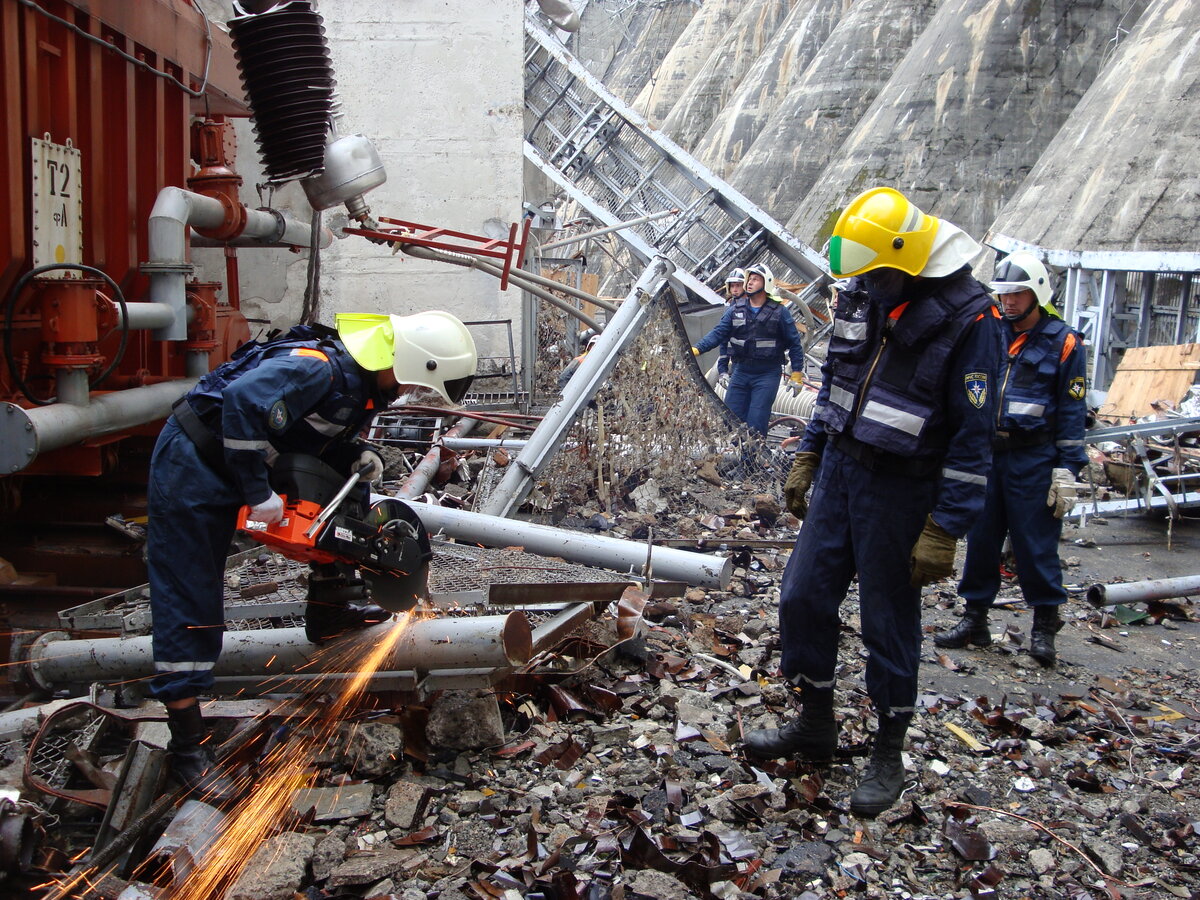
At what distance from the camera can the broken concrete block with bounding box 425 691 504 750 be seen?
3.71 meters

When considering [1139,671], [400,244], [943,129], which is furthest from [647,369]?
[943,129]

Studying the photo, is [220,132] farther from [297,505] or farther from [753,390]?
[753,390]

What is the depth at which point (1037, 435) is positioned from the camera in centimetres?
498

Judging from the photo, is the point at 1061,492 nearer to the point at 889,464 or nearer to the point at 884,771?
the point at 889,464

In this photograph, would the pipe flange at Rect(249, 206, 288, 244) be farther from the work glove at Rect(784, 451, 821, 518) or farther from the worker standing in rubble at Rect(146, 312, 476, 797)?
the work glove at Rect(784, 451, 821, 518)

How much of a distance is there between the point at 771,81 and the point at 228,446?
36607 millimetres

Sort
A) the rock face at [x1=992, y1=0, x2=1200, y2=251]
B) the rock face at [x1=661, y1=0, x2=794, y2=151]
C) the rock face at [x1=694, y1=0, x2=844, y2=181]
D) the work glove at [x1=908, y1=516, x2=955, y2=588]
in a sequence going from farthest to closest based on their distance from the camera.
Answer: the rock face at [x1=661, y1=0, x2=794, y2=151] < the rock face at [x1=694, y1=0, x2=844, y2=181] < the rock face at [x1=992, y1=0, x2=1200, y2=251] < the work glove at [x1=908, y1=516, x2=955, y2=588]

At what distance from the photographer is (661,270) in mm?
6957

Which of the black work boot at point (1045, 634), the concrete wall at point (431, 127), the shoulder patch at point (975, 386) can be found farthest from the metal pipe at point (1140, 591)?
the concrete wall at point (431, 127)

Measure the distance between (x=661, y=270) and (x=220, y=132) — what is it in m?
3.01

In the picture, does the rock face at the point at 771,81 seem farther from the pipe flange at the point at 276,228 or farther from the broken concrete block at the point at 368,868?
the broken concrete block at the point at 368,868

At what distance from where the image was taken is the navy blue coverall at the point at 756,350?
882 cm

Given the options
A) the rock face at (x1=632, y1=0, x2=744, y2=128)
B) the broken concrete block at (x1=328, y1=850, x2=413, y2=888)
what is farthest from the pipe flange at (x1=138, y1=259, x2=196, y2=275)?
the rock face at (x1=632, y1=0, x2=744, y2=128)

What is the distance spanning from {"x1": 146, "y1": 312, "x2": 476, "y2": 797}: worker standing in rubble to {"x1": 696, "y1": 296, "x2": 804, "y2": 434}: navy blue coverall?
17.8ft
